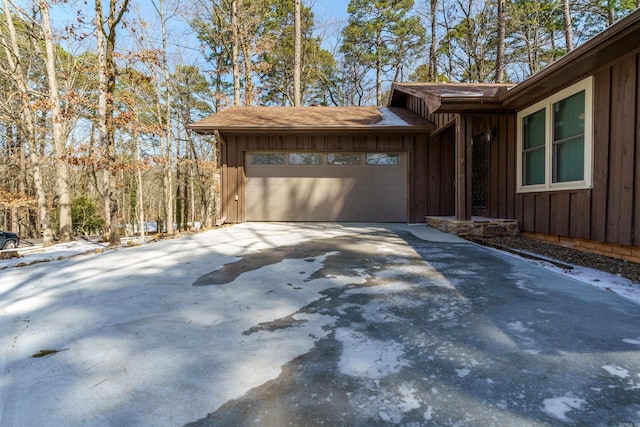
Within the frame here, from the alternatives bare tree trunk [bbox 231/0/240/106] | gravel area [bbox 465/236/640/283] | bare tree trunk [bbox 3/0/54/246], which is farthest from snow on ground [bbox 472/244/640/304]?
bare tree trunk [bbox 3/0/54/246]

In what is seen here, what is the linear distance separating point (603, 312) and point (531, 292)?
444 mm

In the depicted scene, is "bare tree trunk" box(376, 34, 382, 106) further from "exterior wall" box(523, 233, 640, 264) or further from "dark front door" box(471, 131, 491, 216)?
"exterior wall" box(523, 233, 640, 264)

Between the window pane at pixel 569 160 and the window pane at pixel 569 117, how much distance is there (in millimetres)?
111

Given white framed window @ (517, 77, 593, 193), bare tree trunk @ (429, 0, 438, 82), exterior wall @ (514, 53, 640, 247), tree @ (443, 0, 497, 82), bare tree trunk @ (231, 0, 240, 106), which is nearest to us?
exterior wall @ (514, 53, 640, 247)

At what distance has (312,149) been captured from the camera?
315 inches

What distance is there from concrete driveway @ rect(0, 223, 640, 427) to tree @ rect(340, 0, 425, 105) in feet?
51.0

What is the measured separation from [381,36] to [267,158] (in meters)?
11.5

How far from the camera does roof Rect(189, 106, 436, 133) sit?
24.6ft

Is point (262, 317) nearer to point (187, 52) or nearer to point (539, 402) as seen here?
point (539, 402)

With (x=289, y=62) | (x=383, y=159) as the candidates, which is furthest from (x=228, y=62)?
(x=383, y=159)

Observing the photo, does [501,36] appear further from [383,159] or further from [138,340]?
[138,340]

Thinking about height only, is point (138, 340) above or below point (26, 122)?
below

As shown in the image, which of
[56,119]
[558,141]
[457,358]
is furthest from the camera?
[56,119]

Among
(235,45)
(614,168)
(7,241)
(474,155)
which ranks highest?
(235,45)
